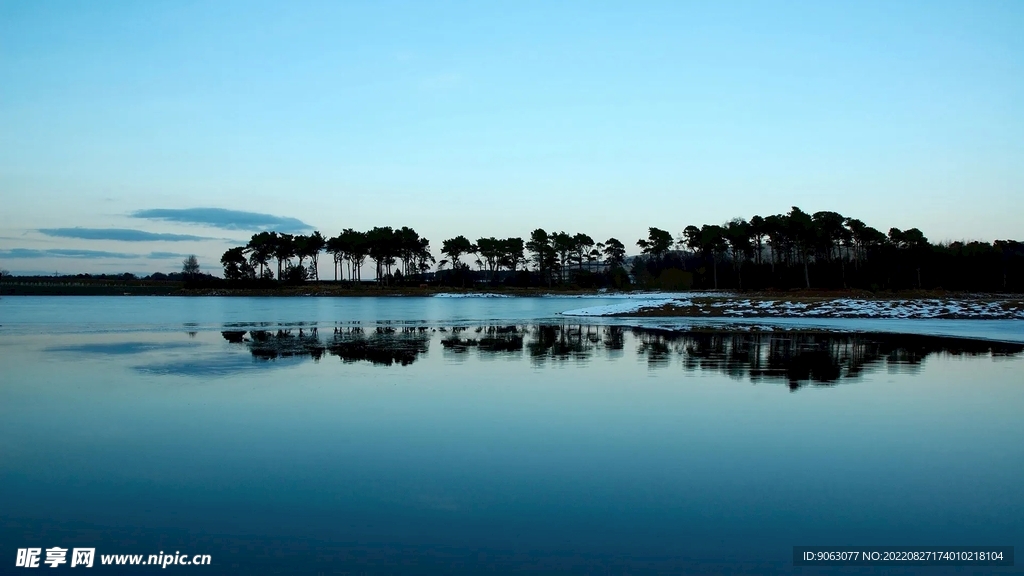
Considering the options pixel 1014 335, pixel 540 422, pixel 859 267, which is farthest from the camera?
pixel 859 267

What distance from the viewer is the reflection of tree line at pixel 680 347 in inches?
743

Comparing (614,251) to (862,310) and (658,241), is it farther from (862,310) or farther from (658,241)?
(862,310)

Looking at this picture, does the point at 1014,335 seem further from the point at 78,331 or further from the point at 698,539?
the point at 78,331

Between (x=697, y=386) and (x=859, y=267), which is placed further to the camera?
(x=859, y=267)

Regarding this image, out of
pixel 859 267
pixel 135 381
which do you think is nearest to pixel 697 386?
pixel 135 381

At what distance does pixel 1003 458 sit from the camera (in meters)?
9.01

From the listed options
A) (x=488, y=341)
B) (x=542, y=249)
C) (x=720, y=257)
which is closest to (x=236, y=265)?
(x=542, y=249)

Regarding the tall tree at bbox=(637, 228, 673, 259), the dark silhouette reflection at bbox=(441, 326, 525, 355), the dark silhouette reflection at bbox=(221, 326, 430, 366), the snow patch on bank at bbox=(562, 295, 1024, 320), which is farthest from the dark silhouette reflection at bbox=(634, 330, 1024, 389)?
the tall tree at bbox=(637, 228, 673, 259)

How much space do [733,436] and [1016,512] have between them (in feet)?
12.2

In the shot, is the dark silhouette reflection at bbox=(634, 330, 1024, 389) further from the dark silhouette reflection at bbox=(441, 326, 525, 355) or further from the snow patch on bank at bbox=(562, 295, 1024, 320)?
the snow patch on bank at bbox=(562, 295, 1024, 320)

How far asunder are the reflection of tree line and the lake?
66 centimetres

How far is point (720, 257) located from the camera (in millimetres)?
162125

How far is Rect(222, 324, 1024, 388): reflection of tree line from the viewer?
1888 centimetres

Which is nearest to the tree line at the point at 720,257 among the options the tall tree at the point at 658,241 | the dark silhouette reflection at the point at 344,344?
the tall tree at the point at 658,241
